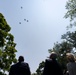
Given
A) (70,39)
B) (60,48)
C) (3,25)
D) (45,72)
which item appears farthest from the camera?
(60,48)

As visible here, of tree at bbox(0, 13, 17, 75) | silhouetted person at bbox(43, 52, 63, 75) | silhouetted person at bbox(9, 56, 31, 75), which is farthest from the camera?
tree at bbox(0, 13, 17, 75)

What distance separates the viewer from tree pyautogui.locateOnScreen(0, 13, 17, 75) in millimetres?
36306

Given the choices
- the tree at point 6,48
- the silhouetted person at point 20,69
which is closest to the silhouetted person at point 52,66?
the silhouetted person at point 20,69

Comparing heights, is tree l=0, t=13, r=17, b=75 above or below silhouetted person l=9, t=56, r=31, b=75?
above

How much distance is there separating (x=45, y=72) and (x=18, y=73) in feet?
4.93

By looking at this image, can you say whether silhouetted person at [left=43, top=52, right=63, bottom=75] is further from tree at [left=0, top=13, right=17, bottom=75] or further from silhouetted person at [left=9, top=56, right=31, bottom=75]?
tree at [left=0, top=13, right=17, bottom=75]

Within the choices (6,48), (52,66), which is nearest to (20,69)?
(52,66)

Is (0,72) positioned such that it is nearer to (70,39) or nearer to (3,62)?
(3,62)

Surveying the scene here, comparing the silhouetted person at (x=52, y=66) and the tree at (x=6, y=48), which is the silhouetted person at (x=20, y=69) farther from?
the tree at (x=6, y=48)

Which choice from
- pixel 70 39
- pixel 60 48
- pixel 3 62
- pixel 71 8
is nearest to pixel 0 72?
pixel 3 62

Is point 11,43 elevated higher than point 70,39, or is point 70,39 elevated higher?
point 70,39

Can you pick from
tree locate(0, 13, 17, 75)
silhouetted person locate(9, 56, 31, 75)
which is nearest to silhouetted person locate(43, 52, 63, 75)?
silhouetted person locate(9, 56, 31, 75)

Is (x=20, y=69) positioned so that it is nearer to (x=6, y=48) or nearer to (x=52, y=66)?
(x=52, y=66)

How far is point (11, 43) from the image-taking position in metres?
38.8
